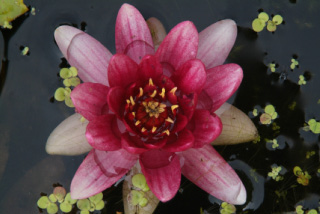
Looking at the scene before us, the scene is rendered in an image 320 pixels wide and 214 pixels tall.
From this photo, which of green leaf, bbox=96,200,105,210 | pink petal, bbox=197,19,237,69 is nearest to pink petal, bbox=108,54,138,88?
pink petal, bbox=197,19,237,69

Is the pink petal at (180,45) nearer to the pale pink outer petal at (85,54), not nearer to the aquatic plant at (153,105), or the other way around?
the aquatic plant at (153,105)

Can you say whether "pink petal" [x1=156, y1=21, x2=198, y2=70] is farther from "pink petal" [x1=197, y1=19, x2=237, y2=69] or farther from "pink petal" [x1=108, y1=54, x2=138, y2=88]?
"pink petal" [x1=197, y1=19, x2=237, y2=69]

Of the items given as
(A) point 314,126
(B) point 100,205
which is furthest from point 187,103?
(A) point 314,126

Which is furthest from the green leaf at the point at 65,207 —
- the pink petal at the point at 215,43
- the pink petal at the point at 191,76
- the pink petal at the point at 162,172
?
the pink petal at the point at 215,43

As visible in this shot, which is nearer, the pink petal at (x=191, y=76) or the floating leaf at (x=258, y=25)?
the pink petal at (x=191, y=76)

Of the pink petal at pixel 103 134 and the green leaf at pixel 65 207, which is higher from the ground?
the pink petal at pixel 103 134

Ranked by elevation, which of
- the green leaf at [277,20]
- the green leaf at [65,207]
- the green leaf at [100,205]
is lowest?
the green leaf at [100,205]
